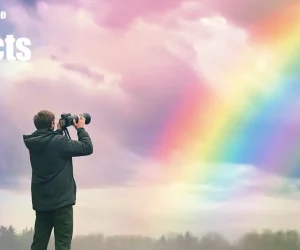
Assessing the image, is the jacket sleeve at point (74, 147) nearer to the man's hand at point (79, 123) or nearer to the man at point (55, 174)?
the man at point (55, 174)

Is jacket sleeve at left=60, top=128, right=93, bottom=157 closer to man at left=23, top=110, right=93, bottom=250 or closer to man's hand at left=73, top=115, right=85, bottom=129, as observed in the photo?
man at left=23, top=110, right=93, bottom=250

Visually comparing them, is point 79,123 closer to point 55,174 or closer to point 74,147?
point 74,147

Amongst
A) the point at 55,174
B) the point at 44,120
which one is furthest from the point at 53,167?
the point at 44,120

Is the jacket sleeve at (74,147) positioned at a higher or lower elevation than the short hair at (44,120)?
lower

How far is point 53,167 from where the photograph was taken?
2176 mm

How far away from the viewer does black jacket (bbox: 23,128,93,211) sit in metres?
2.16

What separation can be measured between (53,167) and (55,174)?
31 millimetres

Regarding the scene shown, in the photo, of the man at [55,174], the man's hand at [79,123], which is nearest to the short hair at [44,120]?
the man at [55,174]

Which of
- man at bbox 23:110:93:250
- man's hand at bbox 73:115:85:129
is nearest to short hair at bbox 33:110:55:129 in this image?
man at bbox 23:110:93:250

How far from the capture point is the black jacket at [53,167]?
7.09 feet

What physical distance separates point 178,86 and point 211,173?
1.76ft

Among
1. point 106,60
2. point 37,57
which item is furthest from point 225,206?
point 37,57

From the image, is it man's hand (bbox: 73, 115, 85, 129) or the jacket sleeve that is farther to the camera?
man's hand (bbox: 73, 115, 85, 129)

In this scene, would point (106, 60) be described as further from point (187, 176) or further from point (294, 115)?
point (294, 115)
